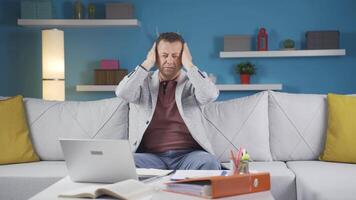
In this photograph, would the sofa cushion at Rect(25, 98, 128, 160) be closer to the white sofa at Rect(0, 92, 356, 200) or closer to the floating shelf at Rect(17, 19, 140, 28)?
the white sofa at Rect(0, 92, 356, 200)

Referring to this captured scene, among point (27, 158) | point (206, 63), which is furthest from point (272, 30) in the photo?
point (27, 158)

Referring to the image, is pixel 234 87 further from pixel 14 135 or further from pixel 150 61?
pixel 14 135

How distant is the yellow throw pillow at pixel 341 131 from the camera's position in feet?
9.30

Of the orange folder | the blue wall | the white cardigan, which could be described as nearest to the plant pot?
the blue wall

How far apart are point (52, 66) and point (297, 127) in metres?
2.27

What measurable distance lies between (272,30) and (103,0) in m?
1.61

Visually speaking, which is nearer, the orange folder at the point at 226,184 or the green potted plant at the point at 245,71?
the orange folder at the point at 226,184

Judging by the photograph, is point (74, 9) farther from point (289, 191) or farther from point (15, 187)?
point (289, 191)

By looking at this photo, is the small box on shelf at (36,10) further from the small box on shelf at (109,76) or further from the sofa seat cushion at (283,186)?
the sofa seat cushion at (283,186)

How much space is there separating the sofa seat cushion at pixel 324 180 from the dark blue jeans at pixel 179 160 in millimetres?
418

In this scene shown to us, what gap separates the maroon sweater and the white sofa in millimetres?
173

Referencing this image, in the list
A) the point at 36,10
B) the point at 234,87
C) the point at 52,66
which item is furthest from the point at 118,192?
the point at 36,10

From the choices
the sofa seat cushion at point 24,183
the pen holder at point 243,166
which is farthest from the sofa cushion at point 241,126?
the pen holder at point 243,166

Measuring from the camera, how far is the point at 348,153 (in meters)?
2.82
